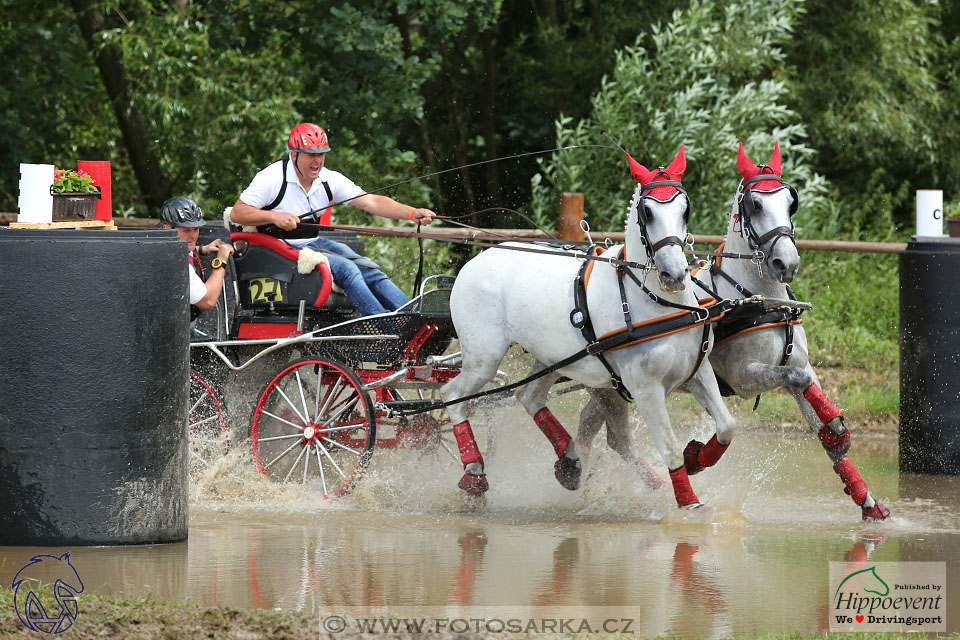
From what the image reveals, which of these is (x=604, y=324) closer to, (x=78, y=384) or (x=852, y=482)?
(x=852, y=482)

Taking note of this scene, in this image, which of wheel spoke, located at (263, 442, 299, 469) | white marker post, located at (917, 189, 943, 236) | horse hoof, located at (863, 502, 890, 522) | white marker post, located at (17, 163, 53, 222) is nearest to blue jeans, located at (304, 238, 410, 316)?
wheel spoke, located at (263, 442, 299, 469)

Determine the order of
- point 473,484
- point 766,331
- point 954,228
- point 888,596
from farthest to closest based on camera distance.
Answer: point 954,228 → point 473,484 → point 766,331 → point 888,596

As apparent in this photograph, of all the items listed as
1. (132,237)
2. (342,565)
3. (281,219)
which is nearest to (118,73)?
(281,219)

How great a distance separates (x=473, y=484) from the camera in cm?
748

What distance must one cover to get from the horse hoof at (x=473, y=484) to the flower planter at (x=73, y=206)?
8.57ft

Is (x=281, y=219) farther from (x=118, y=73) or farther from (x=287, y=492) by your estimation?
(x=118, y=73)

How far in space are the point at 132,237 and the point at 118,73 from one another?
986 cm

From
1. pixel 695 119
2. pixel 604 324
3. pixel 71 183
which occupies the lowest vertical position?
pixel 604 324

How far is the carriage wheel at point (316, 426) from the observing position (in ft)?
25.1

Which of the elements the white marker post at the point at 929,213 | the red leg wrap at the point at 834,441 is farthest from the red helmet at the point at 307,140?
the white marker post at the point at 929,213

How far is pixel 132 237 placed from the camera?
6.12 m

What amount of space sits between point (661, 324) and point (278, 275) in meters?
2.60

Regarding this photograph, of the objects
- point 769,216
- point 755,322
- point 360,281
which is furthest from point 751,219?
point 360,281

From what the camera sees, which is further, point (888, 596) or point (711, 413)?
point (711, 413)
